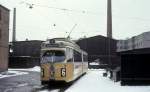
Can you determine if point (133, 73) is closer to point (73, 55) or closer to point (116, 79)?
point (116, 79)

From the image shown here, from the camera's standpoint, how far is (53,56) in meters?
25.9

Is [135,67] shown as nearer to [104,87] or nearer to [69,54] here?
[104,87]

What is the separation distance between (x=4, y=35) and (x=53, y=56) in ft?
96.5

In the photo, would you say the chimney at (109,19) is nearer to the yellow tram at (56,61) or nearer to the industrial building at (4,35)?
the industrial building at (4,35)

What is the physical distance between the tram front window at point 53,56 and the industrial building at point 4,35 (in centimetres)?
2675

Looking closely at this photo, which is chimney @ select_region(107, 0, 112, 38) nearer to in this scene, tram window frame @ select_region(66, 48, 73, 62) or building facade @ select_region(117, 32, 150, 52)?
building facade @ select_region(117, 32, 150, 52)

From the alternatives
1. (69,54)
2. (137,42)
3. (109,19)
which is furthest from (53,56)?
(137,42)

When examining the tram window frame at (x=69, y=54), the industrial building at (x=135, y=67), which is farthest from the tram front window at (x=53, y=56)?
the industrial building at (x=135, y=67)

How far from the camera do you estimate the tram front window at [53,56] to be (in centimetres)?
2569

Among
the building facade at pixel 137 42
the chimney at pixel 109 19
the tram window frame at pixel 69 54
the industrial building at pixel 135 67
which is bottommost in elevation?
the industrial building at pixel 135 67

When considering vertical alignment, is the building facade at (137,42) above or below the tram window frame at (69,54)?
above

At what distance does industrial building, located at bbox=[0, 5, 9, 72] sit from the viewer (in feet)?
171

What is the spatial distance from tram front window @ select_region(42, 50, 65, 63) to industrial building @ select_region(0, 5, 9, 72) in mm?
26753

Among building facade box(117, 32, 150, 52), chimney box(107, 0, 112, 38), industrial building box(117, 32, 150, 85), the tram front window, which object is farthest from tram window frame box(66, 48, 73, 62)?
chimney box(107, 0, 112, 38)
